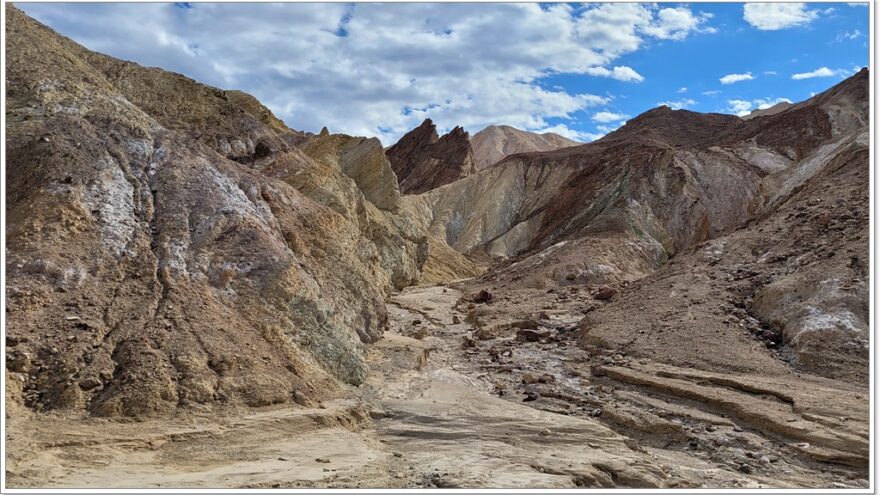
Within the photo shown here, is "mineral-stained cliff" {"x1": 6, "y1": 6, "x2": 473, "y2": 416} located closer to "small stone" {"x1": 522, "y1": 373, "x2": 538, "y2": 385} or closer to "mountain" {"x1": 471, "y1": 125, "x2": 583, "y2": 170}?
"small stone" {"x1": 522, "y1": 373, "x2": 538, "y2": 385}

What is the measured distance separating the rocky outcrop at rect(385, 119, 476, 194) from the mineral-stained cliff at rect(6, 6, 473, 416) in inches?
2277

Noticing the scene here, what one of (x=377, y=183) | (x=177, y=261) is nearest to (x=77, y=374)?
(x=177, y=261)

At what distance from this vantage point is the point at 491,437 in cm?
891

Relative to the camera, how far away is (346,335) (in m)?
11.5

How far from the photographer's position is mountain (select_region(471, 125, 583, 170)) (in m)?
119

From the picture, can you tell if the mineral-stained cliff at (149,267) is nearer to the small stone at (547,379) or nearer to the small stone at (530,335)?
the small stone at (547,379)

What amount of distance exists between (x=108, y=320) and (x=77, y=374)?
3.30ft

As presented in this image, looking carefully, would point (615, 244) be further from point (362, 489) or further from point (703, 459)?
point (362, 489)

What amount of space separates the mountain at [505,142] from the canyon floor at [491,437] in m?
105

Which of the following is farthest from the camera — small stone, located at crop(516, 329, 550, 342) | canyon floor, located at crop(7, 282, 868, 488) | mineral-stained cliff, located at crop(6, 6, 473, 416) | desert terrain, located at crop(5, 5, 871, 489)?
small stone, located at crop(516, 329, 550, 342)

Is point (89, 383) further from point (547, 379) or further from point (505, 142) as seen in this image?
point (505, 142)

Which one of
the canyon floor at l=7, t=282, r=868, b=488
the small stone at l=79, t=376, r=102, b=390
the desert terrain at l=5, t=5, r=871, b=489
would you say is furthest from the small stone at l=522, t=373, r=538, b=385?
the small stone at l=79, t=376, r=102, b=390

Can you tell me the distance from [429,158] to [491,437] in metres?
68.5

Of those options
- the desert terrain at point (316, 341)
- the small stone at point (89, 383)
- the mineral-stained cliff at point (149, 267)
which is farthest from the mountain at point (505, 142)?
the small stone at point (89, 383)
